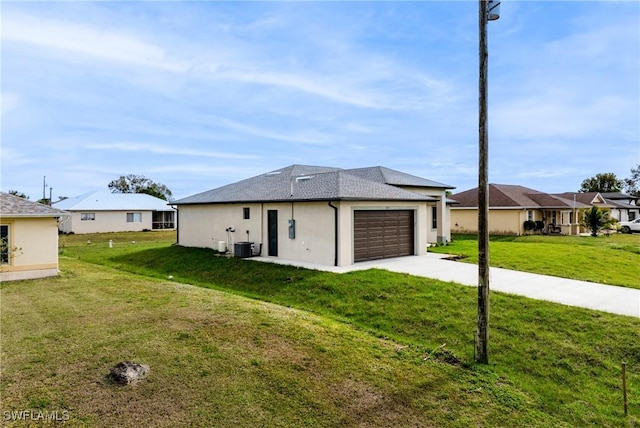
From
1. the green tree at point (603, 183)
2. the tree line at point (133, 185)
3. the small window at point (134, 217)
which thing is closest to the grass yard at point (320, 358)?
the small window at point (134, 217)

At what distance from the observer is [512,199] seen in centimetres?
3022

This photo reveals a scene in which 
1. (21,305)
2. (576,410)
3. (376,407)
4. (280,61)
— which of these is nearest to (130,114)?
(280,61)

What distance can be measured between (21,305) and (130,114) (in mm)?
13017

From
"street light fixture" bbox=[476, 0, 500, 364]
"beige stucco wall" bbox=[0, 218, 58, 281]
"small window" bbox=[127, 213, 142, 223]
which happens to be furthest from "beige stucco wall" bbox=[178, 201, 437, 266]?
"small window" bbox=[127, 213, 142, 223]

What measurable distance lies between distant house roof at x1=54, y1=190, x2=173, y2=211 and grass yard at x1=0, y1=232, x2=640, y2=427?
3050cm

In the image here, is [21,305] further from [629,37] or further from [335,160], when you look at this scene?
[335,160]

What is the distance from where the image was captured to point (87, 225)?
37562 mm

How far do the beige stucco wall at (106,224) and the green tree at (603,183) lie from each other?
226 feet

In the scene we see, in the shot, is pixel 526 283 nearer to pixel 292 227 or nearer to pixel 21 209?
pixel 292 227

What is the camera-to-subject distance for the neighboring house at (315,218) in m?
14.4

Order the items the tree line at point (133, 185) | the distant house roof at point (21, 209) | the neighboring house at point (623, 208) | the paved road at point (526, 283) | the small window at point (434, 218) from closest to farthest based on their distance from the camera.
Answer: the paved road at point (526, 283)
the distant house roof at point (21, 209)
the small window at point (434, 218)
the neighboring house at point (623, 208)
the tree line at point (133, 185)
